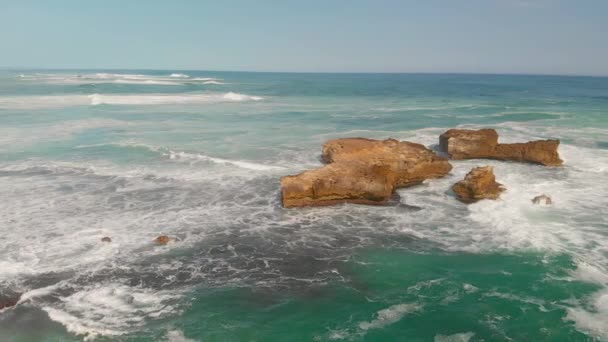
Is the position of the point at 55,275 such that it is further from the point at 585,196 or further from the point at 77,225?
the point at 585,196

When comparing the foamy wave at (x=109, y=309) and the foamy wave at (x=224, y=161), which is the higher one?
the foamy wave at (x=224, y=161)

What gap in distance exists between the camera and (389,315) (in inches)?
386

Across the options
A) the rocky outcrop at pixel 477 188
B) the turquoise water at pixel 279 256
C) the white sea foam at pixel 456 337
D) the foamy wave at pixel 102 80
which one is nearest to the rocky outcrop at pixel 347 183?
the turquoise water at pixel 279 256

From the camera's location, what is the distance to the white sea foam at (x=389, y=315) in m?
9.43

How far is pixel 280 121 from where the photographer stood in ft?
137

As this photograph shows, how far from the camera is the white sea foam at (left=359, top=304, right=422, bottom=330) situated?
371 inches

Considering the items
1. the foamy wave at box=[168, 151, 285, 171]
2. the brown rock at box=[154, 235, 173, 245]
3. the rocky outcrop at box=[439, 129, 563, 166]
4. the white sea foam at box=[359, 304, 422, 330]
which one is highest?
the rocky outcrop at box=[439, 129, 563, 166]

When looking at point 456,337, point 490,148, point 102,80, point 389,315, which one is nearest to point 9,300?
point 389,315

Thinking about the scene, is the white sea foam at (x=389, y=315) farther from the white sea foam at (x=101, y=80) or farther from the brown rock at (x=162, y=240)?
the white sea foam at (x=101, y=80)

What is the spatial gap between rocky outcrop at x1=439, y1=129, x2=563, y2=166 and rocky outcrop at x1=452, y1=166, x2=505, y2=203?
6.43 m

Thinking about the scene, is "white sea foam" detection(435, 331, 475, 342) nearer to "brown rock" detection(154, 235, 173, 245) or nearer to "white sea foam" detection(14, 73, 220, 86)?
"brown rock" detection(154, 235, 173, 245)

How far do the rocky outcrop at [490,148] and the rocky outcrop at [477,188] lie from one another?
6432mm

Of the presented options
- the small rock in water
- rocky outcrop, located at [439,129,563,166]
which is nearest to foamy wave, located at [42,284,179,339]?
the small rock in water

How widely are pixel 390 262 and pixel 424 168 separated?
8414mm
